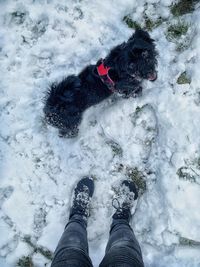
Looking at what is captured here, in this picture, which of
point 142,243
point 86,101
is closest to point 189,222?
point 142,243

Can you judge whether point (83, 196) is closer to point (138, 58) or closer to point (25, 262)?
point (25, 262)

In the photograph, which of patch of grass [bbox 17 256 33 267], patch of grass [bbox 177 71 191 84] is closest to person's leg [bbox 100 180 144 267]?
patch of grass [bbox 17 256 33 267]

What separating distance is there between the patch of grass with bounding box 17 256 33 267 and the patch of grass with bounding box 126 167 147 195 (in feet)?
4.81

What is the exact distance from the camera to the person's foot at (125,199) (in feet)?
12.2

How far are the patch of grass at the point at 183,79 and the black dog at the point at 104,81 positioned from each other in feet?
1.34

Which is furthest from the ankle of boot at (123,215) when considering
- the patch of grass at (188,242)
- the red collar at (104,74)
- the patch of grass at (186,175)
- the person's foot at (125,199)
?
the red collar at (104,74)

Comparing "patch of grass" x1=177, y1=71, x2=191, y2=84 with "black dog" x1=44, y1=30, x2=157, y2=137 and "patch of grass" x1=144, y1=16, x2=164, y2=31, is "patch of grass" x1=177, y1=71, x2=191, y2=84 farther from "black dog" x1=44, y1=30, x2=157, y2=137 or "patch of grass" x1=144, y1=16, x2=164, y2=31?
"patch of grass" x1=144, y1=16, x2=164, y2=31

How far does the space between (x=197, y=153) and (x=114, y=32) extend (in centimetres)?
165

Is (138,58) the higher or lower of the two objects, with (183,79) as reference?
higher

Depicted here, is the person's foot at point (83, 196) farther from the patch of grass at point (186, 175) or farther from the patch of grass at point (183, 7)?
the patch of grass at point (183, 7)

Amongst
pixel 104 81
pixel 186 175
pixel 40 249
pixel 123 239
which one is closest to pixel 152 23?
pixel 104 81

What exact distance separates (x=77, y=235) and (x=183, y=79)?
1899mm

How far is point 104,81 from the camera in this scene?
3320mm

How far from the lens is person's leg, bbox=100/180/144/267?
8.96ft
